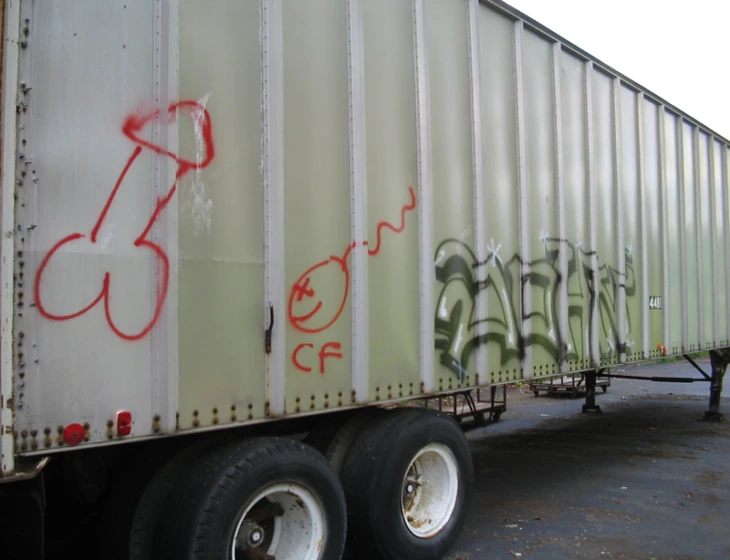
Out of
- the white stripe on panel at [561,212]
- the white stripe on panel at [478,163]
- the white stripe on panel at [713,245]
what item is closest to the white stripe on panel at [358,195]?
the white stripe on panel at [478,163]

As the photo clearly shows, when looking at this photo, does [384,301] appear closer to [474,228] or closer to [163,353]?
[474,228]

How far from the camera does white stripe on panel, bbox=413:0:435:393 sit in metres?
4.41

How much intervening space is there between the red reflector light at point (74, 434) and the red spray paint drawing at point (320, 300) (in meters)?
1.16

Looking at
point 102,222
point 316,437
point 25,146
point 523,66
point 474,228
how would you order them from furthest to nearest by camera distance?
point 523,66 → point 474,228 → point 316,437 → point 102,222 → point 25,146

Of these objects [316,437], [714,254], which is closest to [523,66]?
[316,437]

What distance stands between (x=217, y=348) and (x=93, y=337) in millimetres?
620

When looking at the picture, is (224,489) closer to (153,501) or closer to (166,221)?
(153,501)

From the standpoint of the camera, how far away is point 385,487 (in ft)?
13.2

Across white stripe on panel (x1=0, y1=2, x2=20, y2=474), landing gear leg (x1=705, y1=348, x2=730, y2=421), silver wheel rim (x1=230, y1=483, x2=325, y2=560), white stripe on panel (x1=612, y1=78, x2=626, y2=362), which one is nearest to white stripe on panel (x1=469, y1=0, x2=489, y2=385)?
silver wheel rim (x1=230, y1=483, x2=325, y2=560)

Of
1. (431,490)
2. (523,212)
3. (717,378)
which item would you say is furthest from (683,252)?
(431,490)

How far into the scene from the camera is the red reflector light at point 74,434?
8.90 feet

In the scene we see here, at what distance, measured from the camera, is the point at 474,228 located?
4910mm

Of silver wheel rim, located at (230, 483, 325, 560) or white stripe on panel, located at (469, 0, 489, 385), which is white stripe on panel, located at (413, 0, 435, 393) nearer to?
white stripe on panel, located at (469, 0, 489, 385)

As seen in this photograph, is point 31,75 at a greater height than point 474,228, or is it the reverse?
point 31,75
